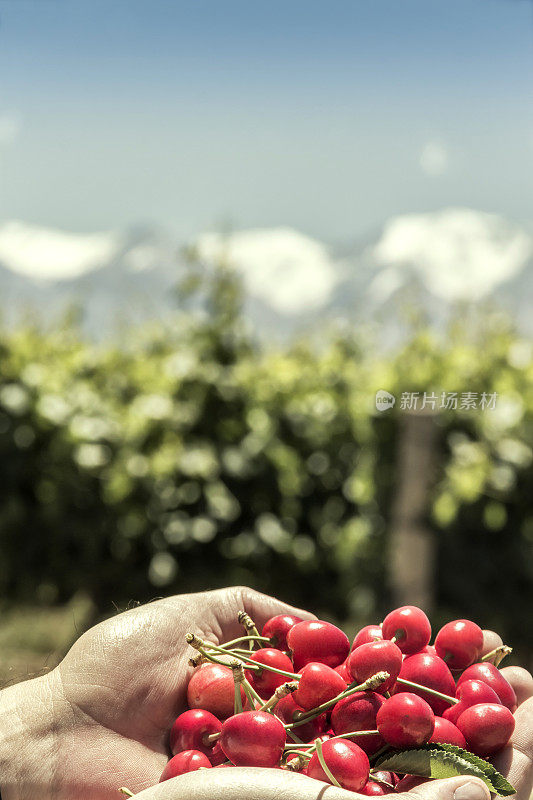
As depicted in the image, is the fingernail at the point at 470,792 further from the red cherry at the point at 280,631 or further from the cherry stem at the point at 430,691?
the red cherry at the point at 280,631

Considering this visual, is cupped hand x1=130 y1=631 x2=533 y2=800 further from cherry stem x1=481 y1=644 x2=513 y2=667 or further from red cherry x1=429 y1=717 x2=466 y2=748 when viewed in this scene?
cherry stem x1=481 y1=644 x2=513 y2=667

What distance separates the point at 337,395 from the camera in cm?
401

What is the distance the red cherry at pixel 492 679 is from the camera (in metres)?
1.53

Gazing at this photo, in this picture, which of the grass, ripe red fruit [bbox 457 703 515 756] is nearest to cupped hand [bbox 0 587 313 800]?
ripe red fruit [bbox 457 703 515 756]

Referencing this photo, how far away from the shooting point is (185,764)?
139 centimetres

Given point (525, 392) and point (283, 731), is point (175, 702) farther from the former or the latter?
point (525, 392)

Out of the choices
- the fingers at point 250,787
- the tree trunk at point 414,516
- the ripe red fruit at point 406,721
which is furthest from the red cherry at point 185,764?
the tree trunk at point 414,516

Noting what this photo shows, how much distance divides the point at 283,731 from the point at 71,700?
0.48m

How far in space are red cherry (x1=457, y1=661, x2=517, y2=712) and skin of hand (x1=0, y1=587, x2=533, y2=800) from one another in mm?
36

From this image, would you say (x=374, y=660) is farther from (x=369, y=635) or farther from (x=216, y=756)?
(x=216, y=756)

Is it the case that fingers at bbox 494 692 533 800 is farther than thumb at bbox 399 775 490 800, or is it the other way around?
fingers at bbox 494 692 533 800

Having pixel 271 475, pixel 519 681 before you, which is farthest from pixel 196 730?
pixel 271 475

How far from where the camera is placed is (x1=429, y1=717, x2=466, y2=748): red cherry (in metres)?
1.38

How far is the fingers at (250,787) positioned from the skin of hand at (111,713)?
0.98 ft
